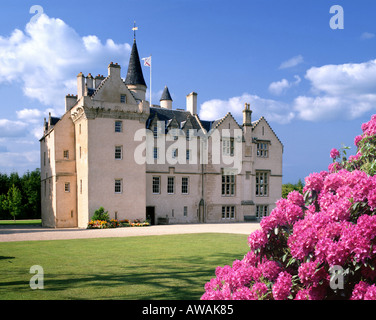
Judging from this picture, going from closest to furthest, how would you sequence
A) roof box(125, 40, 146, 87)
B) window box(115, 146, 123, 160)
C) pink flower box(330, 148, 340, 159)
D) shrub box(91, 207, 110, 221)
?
pink flower box(330, 148, 340, 159) < shrub box(91, 207, 110, 221) < window box(115, 146, 123, 160) < roof box(125, 40, 146, 87)

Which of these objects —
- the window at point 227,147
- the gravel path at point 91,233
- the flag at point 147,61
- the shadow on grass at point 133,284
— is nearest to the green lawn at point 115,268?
the shadow on grass at point 133,284

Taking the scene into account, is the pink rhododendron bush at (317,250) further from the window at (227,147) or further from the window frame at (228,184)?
the window at (227,147)

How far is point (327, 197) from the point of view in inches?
199

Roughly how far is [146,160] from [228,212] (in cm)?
1200

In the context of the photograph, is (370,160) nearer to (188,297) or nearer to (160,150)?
(188,297)

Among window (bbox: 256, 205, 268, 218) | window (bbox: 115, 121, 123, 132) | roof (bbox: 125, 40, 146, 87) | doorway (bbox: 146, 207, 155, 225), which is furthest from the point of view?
window (bbox: 256, 205, 268, 218)

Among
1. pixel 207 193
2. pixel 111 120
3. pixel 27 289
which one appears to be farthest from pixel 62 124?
pixel 27 289

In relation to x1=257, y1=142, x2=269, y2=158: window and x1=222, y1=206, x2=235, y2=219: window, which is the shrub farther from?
x1=257, y1=142, x2=269, y2=158: window

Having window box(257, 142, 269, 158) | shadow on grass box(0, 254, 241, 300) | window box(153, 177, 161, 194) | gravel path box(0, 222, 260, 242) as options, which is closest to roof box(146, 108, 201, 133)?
window box(153, 177, 161, 194)

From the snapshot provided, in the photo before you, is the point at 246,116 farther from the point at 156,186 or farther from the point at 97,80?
the point at 97,80

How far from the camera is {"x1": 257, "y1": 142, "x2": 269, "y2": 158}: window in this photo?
150 ft

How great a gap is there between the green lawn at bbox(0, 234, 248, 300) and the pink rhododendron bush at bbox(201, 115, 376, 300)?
3.98 m
